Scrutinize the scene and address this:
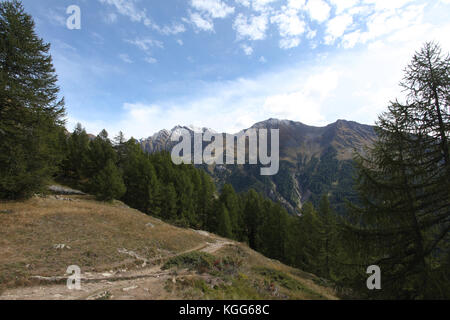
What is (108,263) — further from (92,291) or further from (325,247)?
(325,247)

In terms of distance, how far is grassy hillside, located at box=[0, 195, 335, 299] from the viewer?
7906mm

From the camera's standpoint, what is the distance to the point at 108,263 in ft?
39.9

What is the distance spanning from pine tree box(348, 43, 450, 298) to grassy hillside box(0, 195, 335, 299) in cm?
572

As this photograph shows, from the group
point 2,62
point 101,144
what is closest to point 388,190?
point 2,62

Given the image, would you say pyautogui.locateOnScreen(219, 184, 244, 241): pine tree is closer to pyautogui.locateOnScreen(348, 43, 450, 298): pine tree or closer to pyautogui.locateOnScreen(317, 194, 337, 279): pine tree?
pyautogui.locateOnScreen(317, 194, 337, 279): pine tree

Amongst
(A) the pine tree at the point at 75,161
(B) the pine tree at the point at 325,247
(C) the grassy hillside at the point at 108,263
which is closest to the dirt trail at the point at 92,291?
(C) the grassy hillside at the point at 108,263

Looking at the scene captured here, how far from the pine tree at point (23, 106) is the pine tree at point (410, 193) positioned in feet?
83.2

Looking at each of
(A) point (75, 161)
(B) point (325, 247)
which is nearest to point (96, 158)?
(A) point (75, 161)

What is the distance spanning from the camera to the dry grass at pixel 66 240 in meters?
10.1

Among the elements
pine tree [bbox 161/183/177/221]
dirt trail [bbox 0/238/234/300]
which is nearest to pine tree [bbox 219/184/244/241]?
pine tree [bbox 161/183/177/221]

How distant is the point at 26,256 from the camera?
35.4 ft

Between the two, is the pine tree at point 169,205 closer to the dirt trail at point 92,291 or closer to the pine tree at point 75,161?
the pine tree at point 75,161

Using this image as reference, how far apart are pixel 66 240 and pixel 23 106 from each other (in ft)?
40.9
